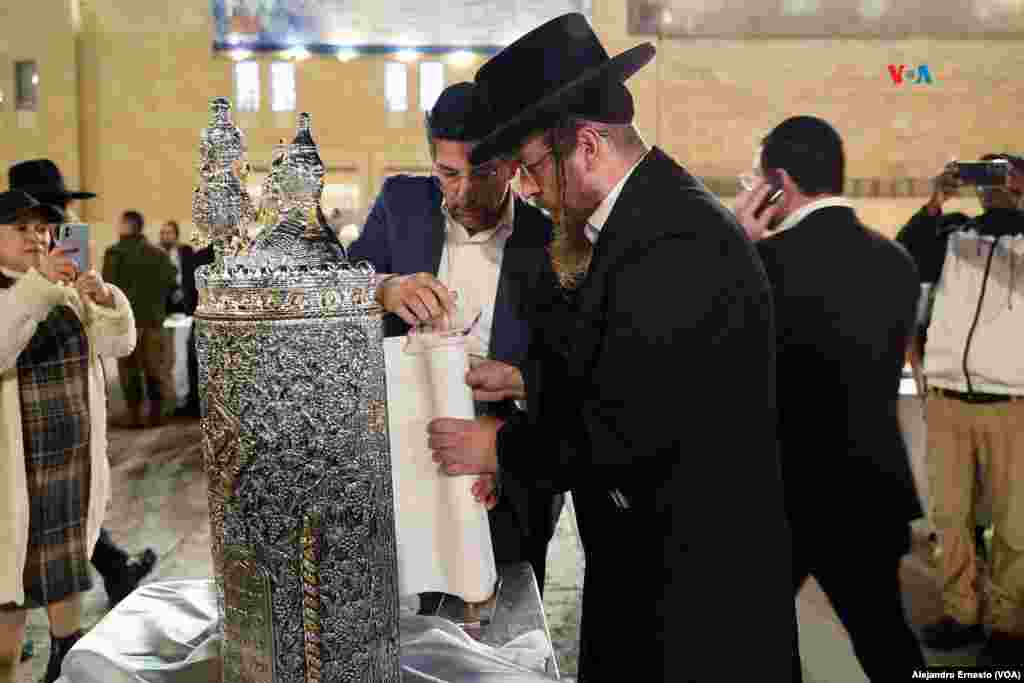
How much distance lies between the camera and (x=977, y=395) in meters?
3.30

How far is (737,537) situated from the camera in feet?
4.38

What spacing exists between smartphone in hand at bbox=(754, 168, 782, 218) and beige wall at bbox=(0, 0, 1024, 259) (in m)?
7.70

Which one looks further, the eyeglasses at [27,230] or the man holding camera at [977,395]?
the man holding camera at [977,395]

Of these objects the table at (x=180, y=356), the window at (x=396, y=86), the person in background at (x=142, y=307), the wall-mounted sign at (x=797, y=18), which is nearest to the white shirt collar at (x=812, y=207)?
the person in background at (x=142, y=307)

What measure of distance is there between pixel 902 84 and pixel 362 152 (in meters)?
7.25

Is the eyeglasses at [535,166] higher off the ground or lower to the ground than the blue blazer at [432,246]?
higher

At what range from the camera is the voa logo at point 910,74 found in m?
10.8

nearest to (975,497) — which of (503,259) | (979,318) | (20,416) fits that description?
(979,318)

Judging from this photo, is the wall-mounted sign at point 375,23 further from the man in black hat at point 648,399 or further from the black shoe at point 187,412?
the man in black hat at point 648,399

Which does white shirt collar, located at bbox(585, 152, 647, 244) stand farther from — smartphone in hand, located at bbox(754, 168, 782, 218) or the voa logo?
the voa logo

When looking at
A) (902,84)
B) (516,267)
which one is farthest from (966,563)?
(902,84)

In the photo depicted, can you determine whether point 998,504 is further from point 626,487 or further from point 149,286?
point 149,286

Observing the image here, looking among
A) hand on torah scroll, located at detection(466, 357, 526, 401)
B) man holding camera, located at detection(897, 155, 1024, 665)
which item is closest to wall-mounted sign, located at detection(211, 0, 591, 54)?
man holding camera, located at detection(897, 155, 1024, 665)

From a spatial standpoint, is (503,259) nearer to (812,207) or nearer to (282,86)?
(812,207)
